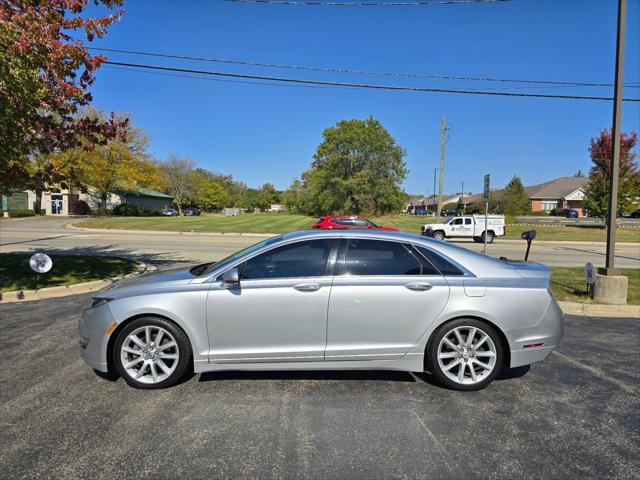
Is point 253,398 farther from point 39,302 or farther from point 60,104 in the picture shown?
point 60,104

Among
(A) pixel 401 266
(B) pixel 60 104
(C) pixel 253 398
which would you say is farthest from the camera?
(B) pixel 60 104

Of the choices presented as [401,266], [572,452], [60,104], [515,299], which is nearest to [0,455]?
[401,266]

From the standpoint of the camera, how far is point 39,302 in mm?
7230

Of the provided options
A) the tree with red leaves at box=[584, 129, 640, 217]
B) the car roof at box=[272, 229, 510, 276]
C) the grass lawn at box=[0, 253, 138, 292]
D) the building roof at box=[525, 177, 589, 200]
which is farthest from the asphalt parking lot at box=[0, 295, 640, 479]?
the building roof at box=[525, 177, 589, 200]

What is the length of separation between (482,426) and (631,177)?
3666 cm

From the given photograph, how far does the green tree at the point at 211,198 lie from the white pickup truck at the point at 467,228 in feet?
196

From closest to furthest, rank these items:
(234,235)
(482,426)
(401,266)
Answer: (482,426)
(401,266)
(234,235)

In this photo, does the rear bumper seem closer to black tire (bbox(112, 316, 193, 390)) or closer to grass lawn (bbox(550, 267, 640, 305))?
black tire (bbox(112, 316, 193, 390))

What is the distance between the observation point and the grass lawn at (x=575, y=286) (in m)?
7.29

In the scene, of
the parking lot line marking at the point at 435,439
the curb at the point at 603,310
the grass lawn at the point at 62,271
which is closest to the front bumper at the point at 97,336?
the parking lot line marking at the point at 435,439

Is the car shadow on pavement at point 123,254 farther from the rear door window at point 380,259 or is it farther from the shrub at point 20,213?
the shrub at point 20,213

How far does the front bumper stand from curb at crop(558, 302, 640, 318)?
6.96 meters

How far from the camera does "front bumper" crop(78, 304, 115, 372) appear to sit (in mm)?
3659

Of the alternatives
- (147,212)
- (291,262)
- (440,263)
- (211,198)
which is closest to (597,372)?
(440,263)
